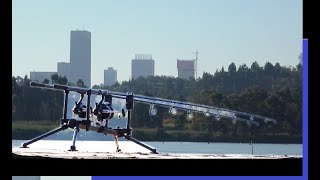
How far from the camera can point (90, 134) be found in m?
6.59

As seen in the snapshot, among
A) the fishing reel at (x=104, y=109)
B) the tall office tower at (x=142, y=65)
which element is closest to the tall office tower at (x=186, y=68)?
the tall office tower at (x=142, y=65)

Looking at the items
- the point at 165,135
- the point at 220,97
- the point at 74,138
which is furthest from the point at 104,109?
the point at 220,97

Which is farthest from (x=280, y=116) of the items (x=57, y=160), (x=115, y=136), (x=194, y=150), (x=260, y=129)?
(x=57, y=160)

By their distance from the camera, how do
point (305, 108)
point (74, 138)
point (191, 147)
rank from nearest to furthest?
point (305, 108) → point (74, 138) → point (191, 147)

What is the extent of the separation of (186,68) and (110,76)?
52 cm

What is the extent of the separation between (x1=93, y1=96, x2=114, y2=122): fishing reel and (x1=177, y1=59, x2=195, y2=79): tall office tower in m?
0.52

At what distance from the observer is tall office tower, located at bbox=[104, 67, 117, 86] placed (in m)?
6.52

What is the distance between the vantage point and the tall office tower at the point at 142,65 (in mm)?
6488

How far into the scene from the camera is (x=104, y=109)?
6543 mm

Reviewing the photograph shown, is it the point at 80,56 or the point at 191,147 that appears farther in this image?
the point at 191,147

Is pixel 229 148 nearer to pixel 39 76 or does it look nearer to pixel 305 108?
pixel 305 108

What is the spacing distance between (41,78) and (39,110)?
0.88 ft

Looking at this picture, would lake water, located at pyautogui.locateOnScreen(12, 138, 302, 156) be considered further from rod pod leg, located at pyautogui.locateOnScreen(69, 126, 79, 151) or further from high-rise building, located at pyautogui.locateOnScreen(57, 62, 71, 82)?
high-rise building, located at pyautogui.locateOnScreen(57, 62, 71, 82)

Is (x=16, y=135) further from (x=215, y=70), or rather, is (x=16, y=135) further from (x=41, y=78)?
(x=215, y=70)
